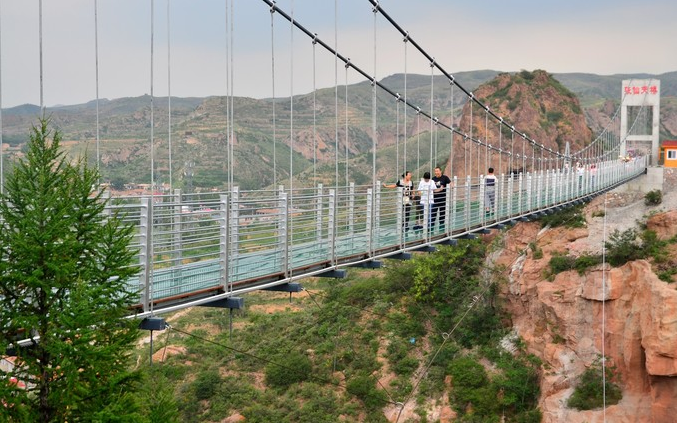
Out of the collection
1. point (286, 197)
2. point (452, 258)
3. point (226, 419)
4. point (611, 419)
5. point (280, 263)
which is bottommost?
point (226, 419)

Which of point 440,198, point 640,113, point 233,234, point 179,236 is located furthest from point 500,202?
point 640,113

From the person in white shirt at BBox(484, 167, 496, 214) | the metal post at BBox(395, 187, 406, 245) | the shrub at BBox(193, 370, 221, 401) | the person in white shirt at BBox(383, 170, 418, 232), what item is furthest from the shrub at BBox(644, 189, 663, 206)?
the metal post at BBox(395, 187, 406, 245)

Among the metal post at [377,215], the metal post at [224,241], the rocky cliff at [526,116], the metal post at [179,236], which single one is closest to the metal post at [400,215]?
the metal post at [377,215]

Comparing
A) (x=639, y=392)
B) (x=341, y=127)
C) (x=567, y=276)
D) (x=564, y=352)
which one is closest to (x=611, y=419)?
(x=639, y=392)

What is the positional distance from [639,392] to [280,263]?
15.1 metres

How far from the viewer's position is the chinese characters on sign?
162 feet

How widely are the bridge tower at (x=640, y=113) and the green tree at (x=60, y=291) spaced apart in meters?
44.4

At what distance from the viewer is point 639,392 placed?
2056 cm

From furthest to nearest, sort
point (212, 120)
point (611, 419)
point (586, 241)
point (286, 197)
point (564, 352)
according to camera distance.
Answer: point (212, 120) < point (586, 241) < point (564, 352) < point (611, 419) < point (286, 197)

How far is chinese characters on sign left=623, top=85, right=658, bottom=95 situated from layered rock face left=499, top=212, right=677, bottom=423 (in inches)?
1045

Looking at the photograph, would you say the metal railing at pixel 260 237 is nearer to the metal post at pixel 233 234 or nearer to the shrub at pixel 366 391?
the metal post at pixel 233 234

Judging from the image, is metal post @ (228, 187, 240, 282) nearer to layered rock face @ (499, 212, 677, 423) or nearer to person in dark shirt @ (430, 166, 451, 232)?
person in dark shirt @ (430, 166, 451, 232)

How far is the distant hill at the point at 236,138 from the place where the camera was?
653 inches

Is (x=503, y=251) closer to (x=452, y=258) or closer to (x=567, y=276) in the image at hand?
(x=452, y=258)
